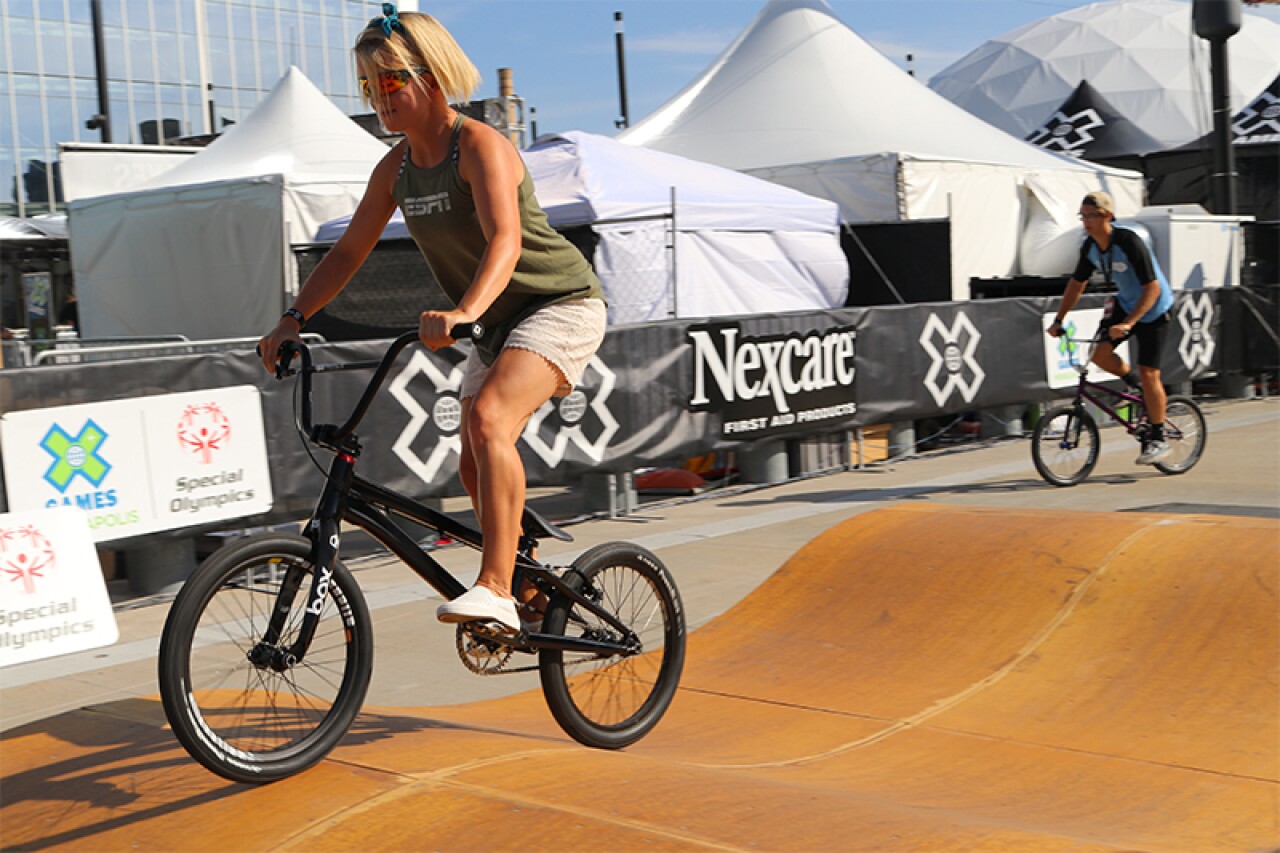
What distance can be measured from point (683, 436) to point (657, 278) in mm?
4919

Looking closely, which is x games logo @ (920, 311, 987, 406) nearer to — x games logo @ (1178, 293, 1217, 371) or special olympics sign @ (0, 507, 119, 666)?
x games logo @ (1178, 293, 1217, 371)

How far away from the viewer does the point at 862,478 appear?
41.2 feet

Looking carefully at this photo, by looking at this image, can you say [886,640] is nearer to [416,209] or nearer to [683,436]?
[416,209]

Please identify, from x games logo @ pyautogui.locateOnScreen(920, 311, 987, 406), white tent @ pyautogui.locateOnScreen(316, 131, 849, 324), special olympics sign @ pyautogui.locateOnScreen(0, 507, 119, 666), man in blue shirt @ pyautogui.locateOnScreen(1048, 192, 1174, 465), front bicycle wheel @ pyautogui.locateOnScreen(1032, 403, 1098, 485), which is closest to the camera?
special olympics sign @ pyautogui.locateOnScreen(0, 507, 119, 666)

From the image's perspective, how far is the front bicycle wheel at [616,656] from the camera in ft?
14.9

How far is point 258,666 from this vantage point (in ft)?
12.6

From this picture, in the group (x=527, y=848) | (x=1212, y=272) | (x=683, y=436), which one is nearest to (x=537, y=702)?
(x=527, y=848)

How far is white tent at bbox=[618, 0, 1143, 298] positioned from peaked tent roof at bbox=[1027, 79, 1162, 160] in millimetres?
4727

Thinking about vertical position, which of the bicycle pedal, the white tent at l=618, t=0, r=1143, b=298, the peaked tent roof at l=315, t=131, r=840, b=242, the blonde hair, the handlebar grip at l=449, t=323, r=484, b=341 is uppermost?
the white tent at l=618, t=0, r=1143, b=298

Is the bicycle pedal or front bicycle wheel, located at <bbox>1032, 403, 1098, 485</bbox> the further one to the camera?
front bicycle wheel, located at <bbox>1032, 403, 1098, 485</bbox>

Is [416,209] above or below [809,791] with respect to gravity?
above

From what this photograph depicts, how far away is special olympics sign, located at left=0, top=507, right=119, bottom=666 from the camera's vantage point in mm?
6629

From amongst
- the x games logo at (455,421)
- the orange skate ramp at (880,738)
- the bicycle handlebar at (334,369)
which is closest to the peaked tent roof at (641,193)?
the x games logo at (455,421)

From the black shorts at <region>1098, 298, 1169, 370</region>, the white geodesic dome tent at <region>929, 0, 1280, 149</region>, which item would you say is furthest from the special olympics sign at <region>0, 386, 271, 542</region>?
the white geodesic dome tent at <region>929, 0, 1280, 149</region>
